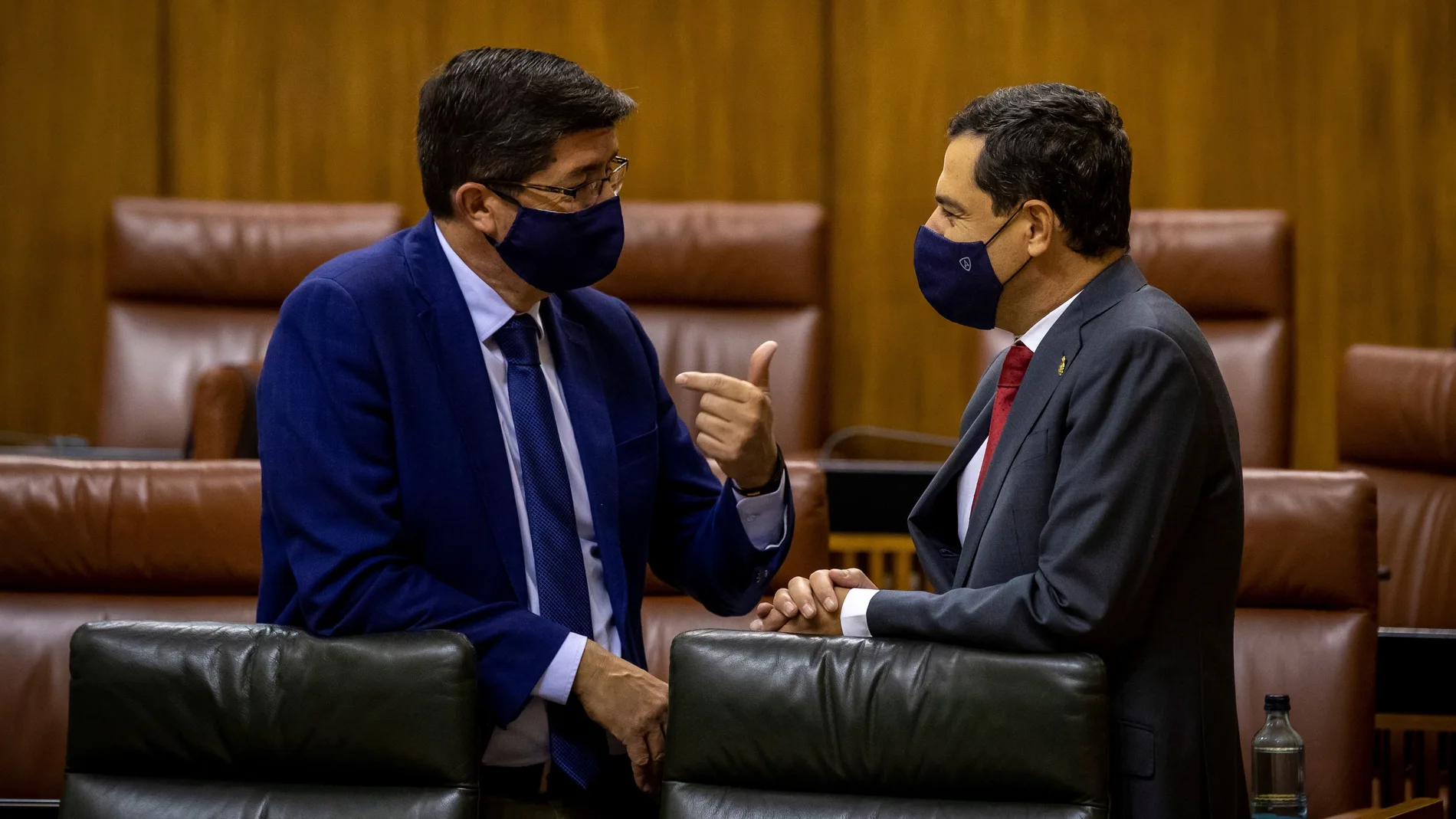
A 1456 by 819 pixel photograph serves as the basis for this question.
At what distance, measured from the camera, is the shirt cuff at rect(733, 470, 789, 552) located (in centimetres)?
175

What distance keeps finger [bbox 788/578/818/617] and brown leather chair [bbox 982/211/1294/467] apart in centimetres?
183

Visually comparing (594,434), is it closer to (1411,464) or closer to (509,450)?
(509,450)

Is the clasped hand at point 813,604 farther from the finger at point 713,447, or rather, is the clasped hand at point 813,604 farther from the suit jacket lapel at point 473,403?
the suit jacket lapel at point 473,403

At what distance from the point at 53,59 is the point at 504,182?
3049 millimetres

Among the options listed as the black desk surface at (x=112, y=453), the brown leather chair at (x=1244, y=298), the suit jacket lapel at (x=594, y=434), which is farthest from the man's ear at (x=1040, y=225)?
the black desk surface at (x=112, y=453)

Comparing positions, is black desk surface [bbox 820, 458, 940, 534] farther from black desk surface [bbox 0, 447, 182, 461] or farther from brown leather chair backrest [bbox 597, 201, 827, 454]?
black desk surface [bbox 0, 447, 182, 461]

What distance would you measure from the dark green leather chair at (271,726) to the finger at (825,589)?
38cm

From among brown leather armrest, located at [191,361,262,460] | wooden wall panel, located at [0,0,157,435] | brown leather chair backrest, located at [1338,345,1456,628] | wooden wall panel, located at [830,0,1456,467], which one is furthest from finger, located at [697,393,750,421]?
wooden wall panel, located at [0,0,157,435]

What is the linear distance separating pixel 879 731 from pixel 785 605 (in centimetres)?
29

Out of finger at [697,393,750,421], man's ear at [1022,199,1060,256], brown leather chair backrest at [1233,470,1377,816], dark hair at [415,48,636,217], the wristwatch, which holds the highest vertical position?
dark hair at [415,48,636,217]

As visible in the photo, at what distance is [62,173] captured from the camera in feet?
13.8

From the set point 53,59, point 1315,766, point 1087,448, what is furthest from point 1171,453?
point 53,59

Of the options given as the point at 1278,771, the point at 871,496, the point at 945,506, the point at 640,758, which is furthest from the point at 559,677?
the point at 871,496

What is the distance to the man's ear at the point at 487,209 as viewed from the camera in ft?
5.57
